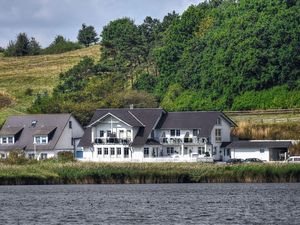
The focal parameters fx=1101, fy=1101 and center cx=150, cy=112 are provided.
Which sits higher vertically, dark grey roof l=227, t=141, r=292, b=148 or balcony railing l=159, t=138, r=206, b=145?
balcony railing l=159, t=138, r=206, b=145

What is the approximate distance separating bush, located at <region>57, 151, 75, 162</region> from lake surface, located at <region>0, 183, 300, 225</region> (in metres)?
15.3

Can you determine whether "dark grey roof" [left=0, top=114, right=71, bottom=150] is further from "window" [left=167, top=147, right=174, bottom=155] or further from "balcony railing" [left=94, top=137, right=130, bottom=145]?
"window" [left=167, top=147, right=174, bottom=155]

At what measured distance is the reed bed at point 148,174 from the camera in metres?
92.2

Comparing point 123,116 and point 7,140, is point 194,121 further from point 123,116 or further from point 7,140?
point 7,140

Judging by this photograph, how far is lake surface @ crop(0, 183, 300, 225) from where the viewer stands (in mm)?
61375

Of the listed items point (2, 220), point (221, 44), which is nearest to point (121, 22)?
point (221, 44)

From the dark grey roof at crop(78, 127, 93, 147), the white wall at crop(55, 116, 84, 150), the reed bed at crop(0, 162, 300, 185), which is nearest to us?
the reed bed at crop(0, 162, 300, 185)

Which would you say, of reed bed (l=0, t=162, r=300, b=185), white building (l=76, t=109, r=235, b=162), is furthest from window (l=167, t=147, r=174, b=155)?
reed bed (l=0, t=162, r=300, b=185)

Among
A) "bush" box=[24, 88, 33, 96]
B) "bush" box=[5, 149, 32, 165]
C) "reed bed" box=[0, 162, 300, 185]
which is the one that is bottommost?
"reed bed" box=[0, 162, 300, 185]

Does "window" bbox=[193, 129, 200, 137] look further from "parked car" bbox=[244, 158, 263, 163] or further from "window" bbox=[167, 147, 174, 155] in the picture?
"parked car" bbox=[244, 158, 263, 163]

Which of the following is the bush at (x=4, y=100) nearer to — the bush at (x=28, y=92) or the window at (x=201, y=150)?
the bush at (x=28, y=92)

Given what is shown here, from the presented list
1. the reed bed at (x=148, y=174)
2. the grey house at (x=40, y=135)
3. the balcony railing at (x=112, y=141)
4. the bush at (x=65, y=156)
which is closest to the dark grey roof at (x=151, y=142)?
the balcony railing at (x=112, y=141)

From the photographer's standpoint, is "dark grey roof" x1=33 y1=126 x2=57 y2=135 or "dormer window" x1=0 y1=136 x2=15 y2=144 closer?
"dark grey roof" x1=33 y1=126 x2=57 y2=135

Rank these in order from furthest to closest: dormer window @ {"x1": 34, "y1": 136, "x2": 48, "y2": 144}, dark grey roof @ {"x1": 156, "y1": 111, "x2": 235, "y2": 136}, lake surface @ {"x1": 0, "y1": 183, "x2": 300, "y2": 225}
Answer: dormer window @ {"x1": 34, "y1": 136, "x2": 48, "y2": 144}, dark grey roof @ {"x1": 156, "y1": 111, "x2": 235, "y2": 136}, lake surface @ {"x1": 0, "y1": 183, "x2": 300, "y2": 225}
